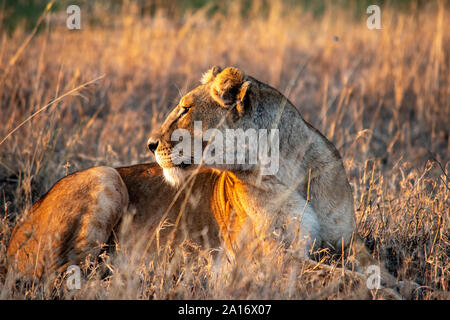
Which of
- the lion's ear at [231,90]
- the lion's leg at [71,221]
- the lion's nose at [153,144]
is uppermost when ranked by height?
the lion's ear at [231,90]

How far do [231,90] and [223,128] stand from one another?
0.23 m

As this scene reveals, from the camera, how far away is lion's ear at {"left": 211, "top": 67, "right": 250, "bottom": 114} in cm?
336

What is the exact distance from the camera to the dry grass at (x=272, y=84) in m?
3.15

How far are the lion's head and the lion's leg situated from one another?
1.75 ft

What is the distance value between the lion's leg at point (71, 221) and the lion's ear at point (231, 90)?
102cm

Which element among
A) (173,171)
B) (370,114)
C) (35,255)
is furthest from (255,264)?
(370,114)

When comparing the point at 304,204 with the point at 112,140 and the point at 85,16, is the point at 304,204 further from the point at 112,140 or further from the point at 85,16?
the point at 85,16

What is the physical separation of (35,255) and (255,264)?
1.38m

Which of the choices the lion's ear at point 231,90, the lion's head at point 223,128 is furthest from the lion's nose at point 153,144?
the lion's ear at point 231,90

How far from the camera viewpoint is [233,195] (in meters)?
3.65

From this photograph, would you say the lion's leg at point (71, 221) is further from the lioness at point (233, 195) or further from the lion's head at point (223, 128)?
the lion's head at point (223, 128)

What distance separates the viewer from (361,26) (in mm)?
9875

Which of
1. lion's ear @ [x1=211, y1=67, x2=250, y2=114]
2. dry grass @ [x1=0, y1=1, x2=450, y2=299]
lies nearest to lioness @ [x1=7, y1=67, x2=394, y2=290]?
lion's ear @ [x1=211, y1=67, x2=250, y2=114]

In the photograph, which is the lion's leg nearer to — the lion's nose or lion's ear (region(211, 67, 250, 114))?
the lion's nose
